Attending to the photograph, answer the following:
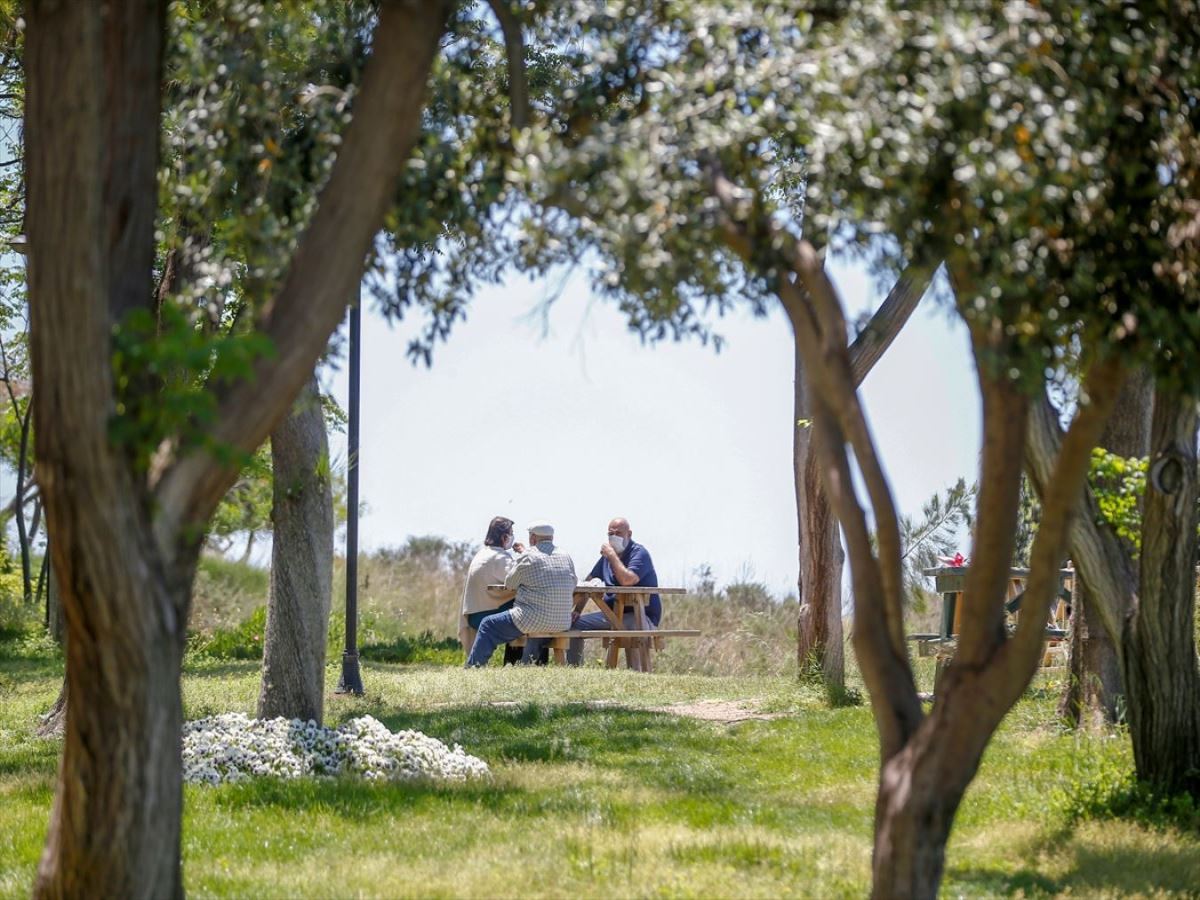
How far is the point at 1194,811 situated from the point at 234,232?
5.37 meters

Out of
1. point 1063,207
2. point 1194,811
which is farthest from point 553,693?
point 1063,207

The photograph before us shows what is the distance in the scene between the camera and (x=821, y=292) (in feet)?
16.0

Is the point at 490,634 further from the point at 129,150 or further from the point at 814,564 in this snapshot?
the point at 129,150

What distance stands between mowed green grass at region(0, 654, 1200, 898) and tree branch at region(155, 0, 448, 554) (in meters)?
2.31

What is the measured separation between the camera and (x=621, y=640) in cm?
1803

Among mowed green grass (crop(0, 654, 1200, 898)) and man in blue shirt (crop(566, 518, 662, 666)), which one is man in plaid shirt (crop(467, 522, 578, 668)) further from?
mowed green grass (crop(0, 654, 1200, 898))

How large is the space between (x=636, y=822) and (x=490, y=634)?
914 cm

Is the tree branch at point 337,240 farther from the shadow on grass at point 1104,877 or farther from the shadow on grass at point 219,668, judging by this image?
the shadow on grass at point 219,668

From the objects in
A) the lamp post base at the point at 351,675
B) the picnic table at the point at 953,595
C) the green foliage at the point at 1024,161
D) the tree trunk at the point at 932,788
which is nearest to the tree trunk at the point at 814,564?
the picnic table at the point at 953,595

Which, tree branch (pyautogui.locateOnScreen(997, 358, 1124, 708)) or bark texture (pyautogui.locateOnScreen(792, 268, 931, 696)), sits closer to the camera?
tree branch (pyautogui.locateOnScreen(997, 358, 1124, 708))

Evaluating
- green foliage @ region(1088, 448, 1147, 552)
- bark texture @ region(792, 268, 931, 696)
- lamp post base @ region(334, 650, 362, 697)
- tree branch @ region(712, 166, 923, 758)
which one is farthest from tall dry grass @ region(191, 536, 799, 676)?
tree branch @ region(712, 166, 923, 758)

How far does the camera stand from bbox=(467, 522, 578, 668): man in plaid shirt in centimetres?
1594

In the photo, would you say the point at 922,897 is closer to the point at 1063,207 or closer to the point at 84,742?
the point at 1063,207

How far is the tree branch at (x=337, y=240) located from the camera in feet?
Answer: 15.2
